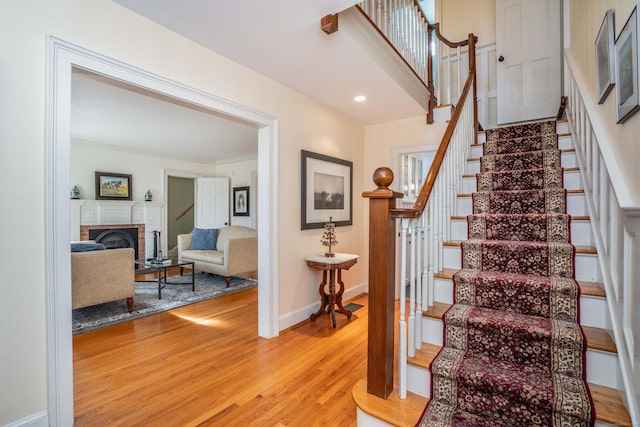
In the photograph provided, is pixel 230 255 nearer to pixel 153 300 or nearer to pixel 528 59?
pixel 153 300

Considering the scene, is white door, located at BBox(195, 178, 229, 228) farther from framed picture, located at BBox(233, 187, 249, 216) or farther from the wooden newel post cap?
the wooden newel post cap

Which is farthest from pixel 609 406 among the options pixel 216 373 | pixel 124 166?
pixel 124 166

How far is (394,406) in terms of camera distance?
1487mm

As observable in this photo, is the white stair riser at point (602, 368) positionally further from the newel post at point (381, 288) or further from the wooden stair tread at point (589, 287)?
the newel post at point (381, 288)

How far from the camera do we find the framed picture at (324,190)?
3.38m

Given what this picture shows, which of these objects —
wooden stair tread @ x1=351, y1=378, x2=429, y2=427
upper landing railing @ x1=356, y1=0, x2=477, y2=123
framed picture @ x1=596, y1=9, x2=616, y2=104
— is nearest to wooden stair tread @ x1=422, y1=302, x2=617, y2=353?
wooden stair tread @ x1=351, y1=378, x2=429, y2=427

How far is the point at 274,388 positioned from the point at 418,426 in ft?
3.57

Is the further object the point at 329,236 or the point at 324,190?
the point at 324,190

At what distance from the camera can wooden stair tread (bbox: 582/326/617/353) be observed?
4.38ft

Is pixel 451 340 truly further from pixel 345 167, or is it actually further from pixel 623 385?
pixel 345 167

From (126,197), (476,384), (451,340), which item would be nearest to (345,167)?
(451,340)

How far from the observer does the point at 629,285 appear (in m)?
1.18

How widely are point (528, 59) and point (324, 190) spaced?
121 inches

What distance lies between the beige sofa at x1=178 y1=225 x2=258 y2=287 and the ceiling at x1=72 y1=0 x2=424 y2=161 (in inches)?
69.2
